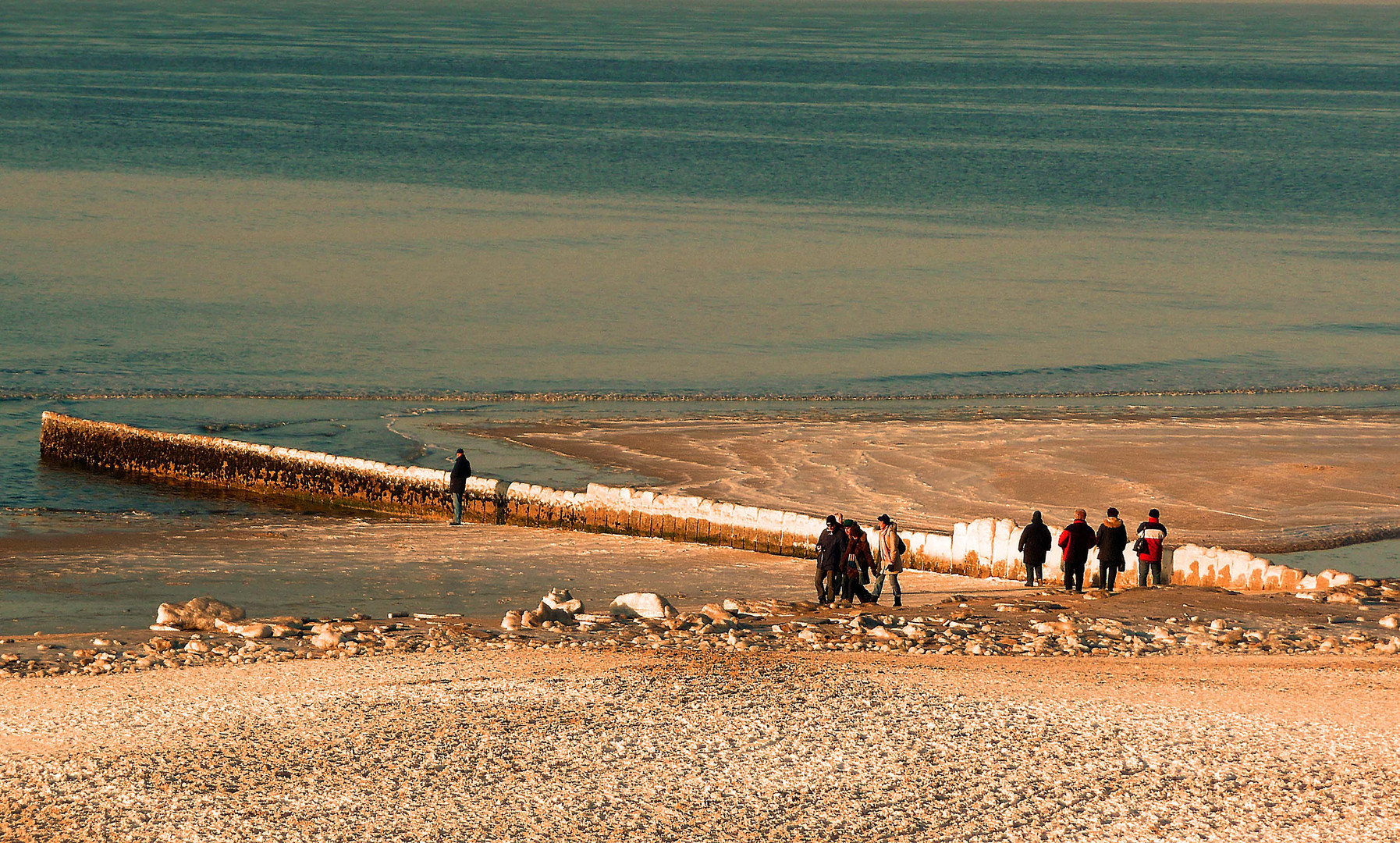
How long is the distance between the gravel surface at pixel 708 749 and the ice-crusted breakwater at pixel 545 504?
4027 millimetres

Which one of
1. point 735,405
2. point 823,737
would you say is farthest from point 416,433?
point 823,737

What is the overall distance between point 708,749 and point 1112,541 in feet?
26.5

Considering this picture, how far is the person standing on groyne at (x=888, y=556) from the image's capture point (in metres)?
17.4

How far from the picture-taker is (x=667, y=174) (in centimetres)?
7575

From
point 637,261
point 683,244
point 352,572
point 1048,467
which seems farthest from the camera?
point 683,244

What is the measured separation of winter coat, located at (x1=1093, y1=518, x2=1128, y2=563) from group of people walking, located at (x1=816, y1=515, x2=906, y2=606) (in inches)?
108

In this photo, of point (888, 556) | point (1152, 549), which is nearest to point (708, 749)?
point (888, 556)

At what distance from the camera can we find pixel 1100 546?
1859cm

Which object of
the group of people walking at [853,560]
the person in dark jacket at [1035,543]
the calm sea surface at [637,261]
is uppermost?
the calm sea surface at [637,261]

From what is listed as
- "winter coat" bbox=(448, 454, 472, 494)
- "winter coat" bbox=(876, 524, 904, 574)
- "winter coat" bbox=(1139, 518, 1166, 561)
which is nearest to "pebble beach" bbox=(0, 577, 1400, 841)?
"winter coat" bbox=(876, 524, 904, 574)

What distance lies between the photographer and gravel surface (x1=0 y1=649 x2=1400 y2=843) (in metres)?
11.0

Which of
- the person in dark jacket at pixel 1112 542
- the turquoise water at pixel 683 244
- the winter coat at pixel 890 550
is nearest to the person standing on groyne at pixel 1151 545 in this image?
the person in dark jacket at pixel 1112 542

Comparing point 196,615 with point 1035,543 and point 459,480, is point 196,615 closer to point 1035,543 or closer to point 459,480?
point 459,480

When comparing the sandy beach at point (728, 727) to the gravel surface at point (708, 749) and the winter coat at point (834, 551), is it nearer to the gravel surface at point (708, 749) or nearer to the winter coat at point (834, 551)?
the gravel surface at point (708, 749)
